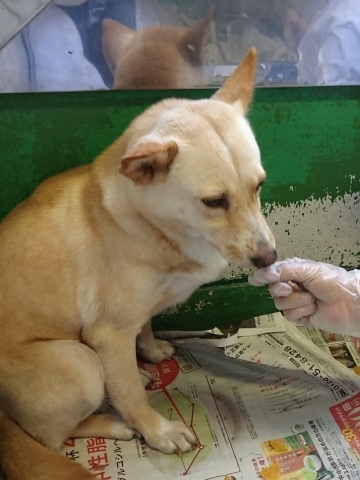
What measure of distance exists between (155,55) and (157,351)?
2.91ft

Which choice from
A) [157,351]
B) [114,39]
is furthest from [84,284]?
[114,39]

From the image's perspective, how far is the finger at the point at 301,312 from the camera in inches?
47.5

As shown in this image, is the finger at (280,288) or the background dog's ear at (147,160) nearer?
the background dog's ear at (147,160)

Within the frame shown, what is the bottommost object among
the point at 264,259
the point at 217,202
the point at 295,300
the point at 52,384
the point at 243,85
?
the point at 52,384

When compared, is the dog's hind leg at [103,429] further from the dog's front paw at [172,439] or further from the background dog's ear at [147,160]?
the background dog's ear at [147,160]

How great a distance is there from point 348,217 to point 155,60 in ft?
2.79

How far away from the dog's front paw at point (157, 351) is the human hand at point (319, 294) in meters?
0.49

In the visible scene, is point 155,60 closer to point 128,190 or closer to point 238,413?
point 128,190

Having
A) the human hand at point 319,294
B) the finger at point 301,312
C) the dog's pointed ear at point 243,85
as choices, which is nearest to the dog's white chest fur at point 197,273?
the human hand at point 319,294

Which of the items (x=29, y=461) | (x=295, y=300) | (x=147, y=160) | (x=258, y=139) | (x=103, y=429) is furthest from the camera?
(x=258, y=139)

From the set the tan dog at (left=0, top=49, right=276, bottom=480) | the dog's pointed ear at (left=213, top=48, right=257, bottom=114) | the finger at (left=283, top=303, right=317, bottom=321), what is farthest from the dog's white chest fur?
the dog's pointed ear at (left=213, top=48, right=257, bottom=114)

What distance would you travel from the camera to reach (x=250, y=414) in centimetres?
136

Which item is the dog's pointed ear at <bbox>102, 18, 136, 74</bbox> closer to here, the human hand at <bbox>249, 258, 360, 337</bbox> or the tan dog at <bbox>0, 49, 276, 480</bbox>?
the tan dog at <bbox>0, 49, 276, 480</bbox>

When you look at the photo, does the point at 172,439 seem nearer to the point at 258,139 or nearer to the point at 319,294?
the point at 319,294
